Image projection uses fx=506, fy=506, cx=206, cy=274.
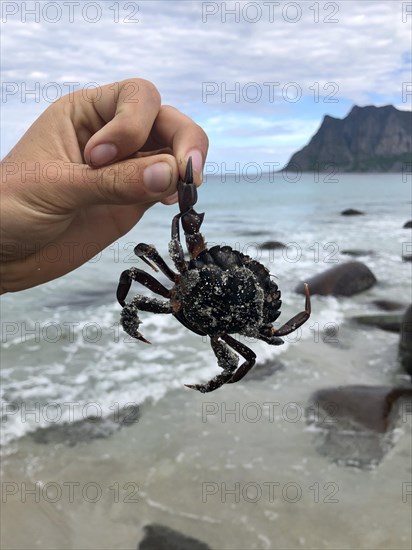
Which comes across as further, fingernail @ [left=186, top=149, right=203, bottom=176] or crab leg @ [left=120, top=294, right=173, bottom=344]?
crab leg @ [left=120, top=294, right=173, bottom=344]

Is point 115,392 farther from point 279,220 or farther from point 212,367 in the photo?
point 279,220

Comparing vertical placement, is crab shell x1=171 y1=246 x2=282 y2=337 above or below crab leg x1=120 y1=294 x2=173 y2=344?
above

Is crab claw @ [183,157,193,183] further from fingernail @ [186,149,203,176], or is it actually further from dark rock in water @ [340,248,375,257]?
dark rock in water @ [340,248,375,257]

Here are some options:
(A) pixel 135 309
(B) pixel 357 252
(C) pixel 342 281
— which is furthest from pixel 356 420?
(B) pixel 357 252

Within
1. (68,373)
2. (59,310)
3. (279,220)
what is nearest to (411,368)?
(68,373)

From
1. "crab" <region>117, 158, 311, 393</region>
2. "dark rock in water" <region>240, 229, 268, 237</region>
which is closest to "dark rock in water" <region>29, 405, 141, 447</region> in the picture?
"crab" <region>117, 158, 311, 393</region>

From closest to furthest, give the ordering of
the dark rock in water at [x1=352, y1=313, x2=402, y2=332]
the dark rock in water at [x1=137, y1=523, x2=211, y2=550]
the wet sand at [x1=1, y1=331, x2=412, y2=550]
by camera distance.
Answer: the dark rock in water at [x1=137, y1=523, x2=211, y2=550], the wet sand at [x1=1, y1=331, x2=412, y2=550], the dark rock in water at [x1=352, y1=313, x2=402, y2=332]

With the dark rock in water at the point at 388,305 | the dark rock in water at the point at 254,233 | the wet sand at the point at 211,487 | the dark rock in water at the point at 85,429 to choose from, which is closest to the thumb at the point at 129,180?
the wet sand at the point at 211,487
